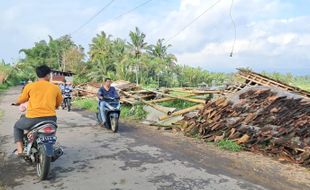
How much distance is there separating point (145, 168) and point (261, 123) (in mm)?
3828

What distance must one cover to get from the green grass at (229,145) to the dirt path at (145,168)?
0.29 m

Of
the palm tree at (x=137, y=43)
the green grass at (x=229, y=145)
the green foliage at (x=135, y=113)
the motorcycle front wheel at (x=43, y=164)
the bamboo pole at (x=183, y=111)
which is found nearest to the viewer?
the motorcycle front wheel at (x=43, y=164)

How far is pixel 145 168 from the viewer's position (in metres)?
→ 6.73

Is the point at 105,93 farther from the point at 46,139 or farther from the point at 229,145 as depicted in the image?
the point at 46,139

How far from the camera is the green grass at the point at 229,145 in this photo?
8.63m

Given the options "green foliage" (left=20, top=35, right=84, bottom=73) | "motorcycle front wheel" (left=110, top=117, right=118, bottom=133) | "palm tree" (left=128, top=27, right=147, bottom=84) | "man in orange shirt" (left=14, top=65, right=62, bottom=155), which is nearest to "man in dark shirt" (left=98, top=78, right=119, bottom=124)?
"motorcycle front wheel" (left=110, top=117, right=118, bottom=133)

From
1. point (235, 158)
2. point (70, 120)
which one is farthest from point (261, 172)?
point (70, 120)

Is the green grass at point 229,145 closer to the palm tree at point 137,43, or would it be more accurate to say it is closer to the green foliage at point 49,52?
the palm tree at point 137,43

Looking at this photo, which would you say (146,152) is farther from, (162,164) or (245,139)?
(245,139)

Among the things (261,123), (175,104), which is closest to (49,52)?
(175,104)

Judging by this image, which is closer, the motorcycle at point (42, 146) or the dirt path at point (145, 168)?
the dirt path at point (145, 168)

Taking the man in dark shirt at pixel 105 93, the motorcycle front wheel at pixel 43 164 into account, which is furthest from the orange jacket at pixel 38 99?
the man in dark shirt at pixel 105 93

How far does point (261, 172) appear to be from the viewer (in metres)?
6.70

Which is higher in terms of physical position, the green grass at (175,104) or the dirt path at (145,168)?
the green grass at (175,104)
